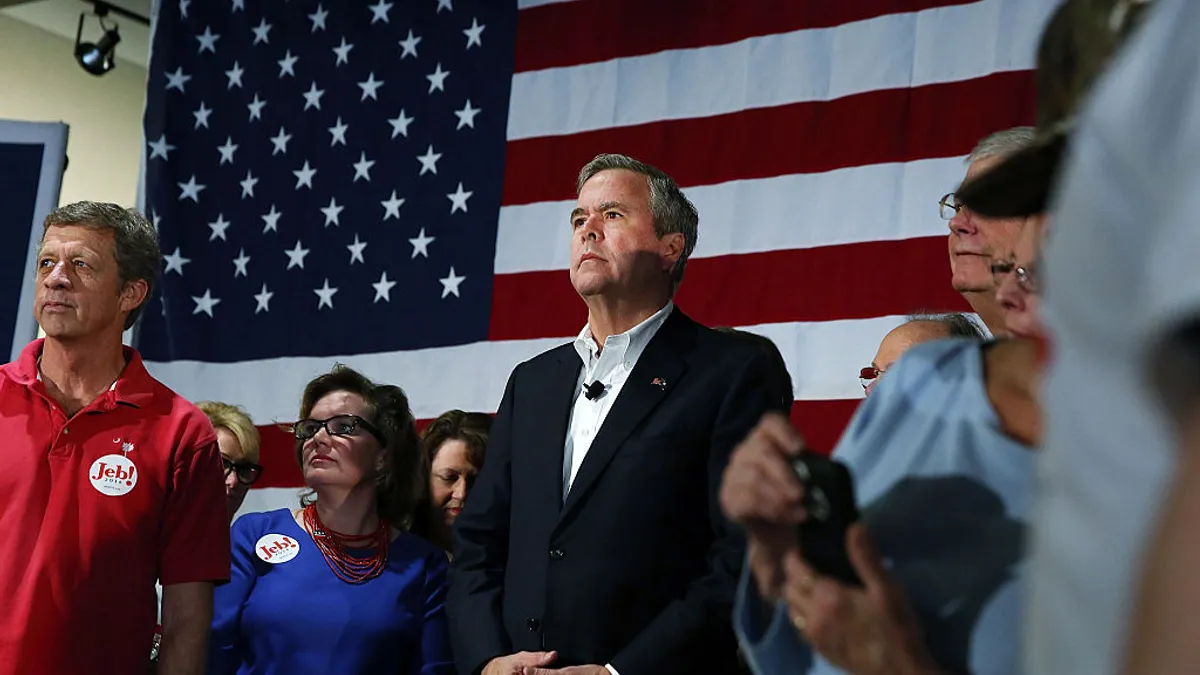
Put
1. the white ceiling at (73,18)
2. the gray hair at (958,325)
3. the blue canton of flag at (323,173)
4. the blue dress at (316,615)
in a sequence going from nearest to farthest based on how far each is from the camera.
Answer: the gray hair at (958,325) → the blue dress at (316,615) → the blue canton of flag at (323,173) → the white ceiling at (73,18)

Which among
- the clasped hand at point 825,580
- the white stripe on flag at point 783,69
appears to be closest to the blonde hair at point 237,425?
the white stripe on flag at point 783,69

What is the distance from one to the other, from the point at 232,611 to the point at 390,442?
0.60 meters

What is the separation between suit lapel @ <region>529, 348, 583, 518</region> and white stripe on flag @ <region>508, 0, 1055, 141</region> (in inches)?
65.9

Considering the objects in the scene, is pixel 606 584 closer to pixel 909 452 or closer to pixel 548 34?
pixel 909 452

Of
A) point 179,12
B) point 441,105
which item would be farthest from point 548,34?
point 179,12

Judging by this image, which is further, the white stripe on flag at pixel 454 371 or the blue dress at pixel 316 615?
the white stripe on flag at pixel 454 371

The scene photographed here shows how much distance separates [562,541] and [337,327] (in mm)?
2574

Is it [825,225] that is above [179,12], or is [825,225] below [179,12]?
below

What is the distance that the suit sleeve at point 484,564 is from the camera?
2441 millimetres

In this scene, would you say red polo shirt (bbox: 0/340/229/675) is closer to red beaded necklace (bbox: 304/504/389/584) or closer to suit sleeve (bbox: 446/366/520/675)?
red beaded necklace (bbox: 304/504/389/584)

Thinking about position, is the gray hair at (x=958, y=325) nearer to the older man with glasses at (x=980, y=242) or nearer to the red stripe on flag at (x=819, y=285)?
the older man with glasses at (x=980, y=242)

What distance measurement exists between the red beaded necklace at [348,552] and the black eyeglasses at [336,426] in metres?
0.23

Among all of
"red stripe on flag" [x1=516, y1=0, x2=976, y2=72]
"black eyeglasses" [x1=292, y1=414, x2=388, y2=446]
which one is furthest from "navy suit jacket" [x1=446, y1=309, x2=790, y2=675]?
"red stripe on flag" [x1=516, y1=0, x2=976, y2=72]

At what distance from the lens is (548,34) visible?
4578 mm
